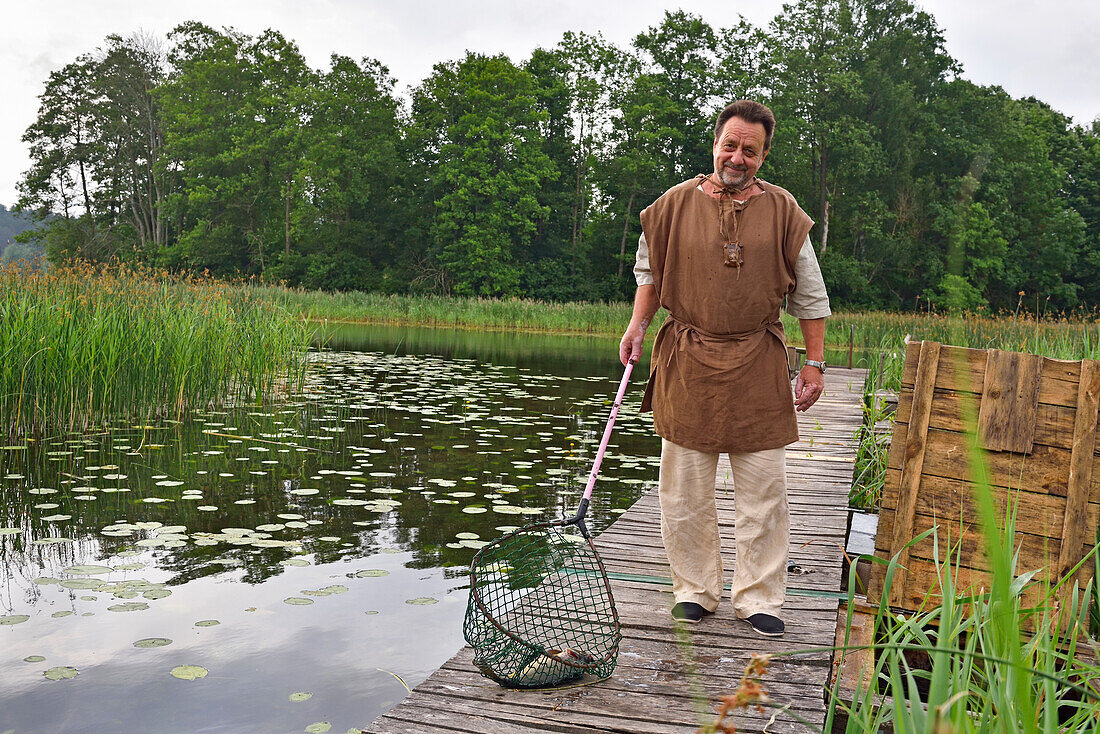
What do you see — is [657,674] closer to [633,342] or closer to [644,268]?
[633,342]

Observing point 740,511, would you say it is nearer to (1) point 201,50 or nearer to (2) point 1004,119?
(2) point 1004,119

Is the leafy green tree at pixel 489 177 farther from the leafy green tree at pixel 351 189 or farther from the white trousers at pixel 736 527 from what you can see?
the white trousers at pixel 736 527

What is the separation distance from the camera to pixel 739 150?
2.90 m

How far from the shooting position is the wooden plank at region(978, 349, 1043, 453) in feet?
9.47

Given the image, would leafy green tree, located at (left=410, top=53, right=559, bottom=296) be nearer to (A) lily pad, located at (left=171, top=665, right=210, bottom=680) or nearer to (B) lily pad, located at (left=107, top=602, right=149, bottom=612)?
(B) lily pad, located at (left=107, top=602, right=149, bottom=612)

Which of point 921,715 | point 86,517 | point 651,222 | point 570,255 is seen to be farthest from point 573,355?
point 570,255

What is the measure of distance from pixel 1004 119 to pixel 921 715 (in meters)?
42.2

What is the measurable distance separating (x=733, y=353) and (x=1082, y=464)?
3.75ft

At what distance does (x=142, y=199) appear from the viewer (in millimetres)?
44406

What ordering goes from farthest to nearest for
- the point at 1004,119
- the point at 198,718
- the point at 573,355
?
the point at 1004,119 < the point at 573,355 < the point at 198,718

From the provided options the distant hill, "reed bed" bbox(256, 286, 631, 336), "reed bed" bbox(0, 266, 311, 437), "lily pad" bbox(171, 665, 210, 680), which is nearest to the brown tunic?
"lily pad" bbox(171, 665, 210, 680)

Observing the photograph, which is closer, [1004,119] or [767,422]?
[767,422]

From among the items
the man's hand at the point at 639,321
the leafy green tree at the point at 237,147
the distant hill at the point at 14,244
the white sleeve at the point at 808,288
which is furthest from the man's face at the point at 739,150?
the leafy green tree at the point at 237,147

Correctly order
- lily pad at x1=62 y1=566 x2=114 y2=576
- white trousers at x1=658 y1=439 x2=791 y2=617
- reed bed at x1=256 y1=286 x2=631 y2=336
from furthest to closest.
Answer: reed bed at x1=256 y1=286 x2=631 y2=336 → lily pad at x1=62 y1=566 x2=114 y2=576 → white trousers at x1=658 y1=439 x2=791 y2=617
